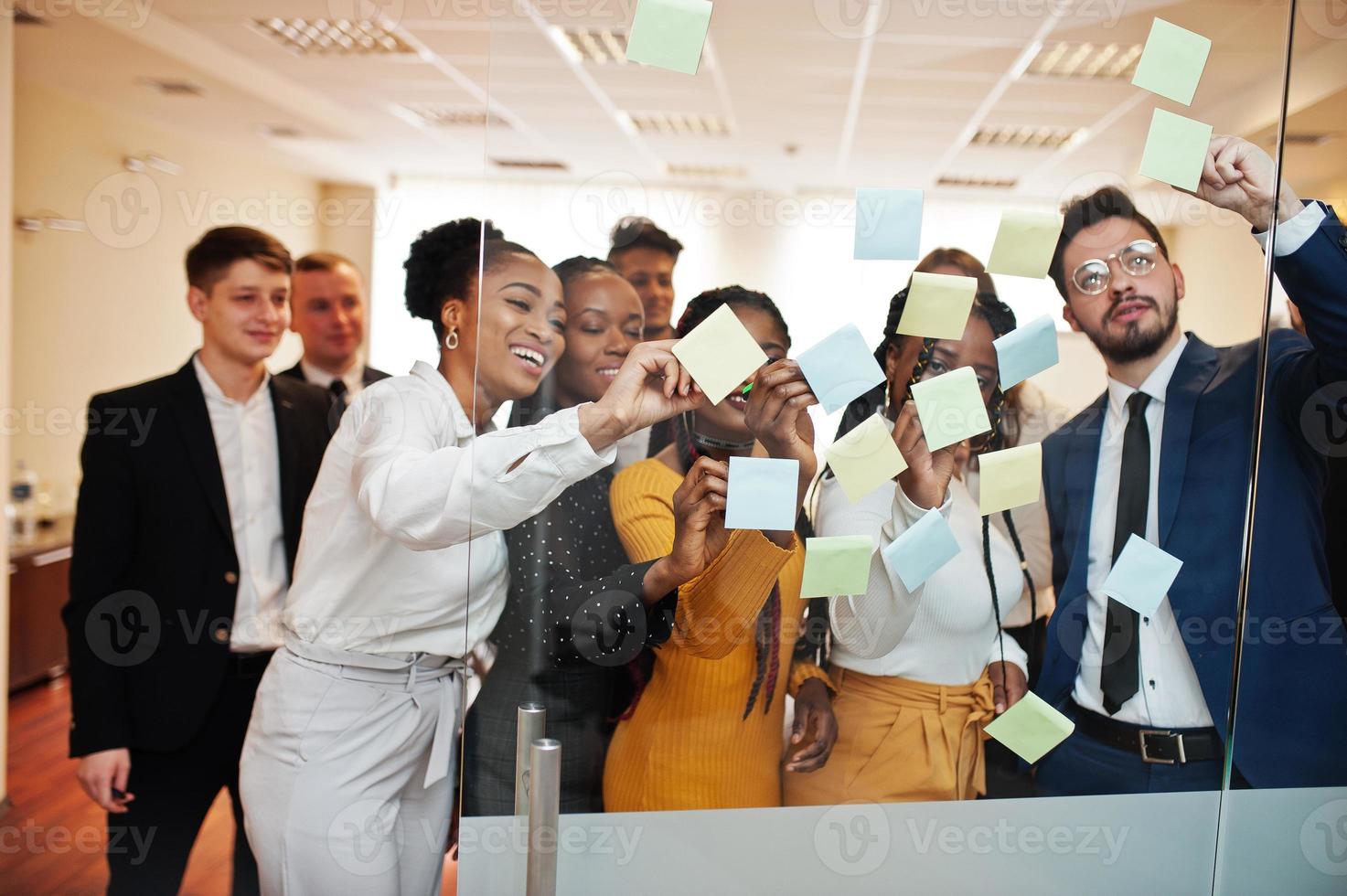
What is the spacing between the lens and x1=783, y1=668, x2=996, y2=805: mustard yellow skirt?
1.34m

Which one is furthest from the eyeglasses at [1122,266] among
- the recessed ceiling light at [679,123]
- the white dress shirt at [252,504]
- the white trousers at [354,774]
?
the white dress shirt at [252,504]

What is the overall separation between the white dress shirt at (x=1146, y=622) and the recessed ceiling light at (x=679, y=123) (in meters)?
0.70

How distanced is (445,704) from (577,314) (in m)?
0.65

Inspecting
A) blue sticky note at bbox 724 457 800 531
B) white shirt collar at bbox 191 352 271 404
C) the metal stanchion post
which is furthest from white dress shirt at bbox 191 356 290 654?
blue sticky note at bbox 724 457 800 531

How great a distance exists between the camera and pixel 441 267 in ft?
4.85

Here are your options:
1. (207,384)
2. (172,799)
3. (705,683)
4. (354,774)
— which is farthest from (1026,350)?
(172,799)

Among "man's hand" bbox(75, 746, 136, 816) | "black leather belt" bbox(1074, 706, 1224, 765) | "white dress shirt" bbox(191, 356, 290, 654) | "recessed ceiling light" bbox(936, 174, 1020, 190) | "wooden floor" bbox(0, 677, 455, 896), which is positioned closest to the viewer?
"recessed ceiling light" bbox(936, 174, 1020, 190)

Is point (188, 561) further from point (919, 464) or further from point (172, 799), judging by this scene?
point (919, 464)

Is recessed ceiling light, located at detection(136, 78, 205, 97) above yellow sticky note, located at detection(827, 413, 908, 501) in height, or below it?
above

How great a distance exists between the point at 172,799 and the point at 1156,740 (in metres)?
1.80

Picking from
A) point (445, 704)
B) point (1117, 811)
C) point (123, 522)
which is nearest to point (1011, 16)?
point (1117, 811)

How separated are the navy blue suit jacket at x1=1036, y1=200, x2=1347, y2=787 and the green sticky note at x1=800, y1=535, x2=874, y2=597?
1.01 ft

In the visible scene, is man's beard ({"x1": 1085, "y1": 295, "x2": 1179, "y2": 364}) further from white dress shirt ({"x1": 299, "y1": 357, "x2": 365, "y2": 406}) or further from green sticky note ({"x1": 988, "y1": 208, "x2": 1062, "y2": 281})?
white dress shirt ({"x1": 299, "y1": 357, "x2": 365, "y2": 406})

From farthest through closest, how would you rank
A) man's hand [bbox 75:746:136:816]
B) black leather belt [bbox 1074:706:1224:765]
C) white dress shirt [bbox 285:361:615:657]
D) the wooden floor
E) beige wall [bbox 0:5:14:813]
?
beige wall [bbox 0:5:14:813], the wooden floor, man's hand [bbox 75:746:136:816], black leather belt [bbox 1074:706:1224:765], white dress shirt [bbox 285:361:615:657]
